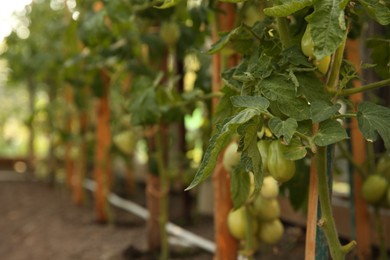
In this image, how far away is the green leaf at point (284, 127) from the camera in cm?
72

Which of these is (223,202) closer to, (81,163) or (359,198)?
(359,198)

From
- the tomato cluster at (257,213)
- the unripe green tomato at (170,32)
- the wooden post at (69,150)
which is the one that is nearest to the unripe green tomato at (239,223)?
the tomato cluster at (257,213)

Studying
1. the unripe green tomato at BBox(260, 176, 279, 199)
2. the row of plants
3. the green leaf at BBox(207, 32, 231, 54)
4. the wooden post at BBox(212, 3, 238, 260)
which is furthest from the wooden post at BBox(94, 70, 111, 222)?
the green leaf at BBox(207, 32, 231, 54)

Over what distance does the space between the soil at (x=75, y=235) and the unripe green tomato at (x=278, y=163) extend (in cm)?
80

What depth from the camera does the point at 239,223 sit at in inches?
48.2

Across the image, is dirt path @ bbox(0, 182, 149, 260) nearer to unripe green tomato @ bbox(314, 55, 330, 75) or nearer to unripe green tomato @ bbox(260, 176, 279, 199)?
unripe green tomato @ bbox(260, 176, 279, 199)

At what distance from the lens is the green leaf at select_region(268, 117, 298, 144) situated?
0.72 metres

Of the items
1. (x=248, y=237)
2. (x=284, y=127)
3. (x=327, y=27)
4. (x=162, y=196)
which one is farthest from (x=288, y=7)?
(x=162, y=196)

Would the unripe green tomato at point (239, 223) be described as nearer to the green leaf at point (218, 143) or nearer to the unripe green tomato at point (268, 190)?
the unripe green tomato at point (268, 190)

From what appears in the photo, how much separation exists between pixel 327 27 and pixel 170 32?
122 cm

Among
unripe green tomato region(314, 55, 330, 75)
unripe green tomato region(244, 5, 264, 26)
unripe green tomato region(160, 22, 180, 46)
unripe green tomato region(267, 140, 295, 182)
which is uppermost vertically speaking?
unripe green tomato region(160, 22, 180, 46)

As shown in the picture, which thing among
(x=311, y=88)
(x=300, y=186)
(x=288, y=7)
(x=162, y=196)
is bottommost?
(x=162, y=196)

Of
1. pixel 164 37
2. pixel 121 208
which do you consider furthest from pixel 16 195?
pixel 164 37

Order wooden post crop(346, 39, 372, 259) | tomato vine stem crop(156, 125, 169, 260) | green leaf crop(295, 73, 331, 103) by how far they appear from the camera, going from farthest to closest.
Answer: tomato vine stem crop(156, 125, 169, 260), wooden post crop(346, 39, 372, 259), green leaf crop(295, 73, 331, 103)
